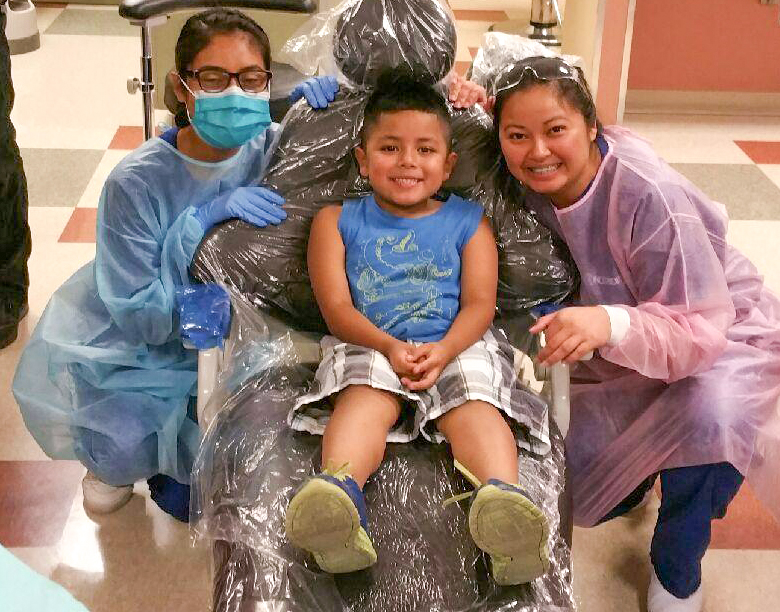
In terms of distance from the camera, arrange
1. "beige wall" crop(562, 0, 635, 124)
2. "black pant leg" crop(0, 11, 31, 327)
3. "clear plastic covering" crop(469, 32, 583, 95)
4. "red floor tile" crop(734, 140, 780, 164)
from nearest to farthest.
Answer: "clear plastic covering" crop(469, 32, 583, 95)
"black pant leg" crop(0, 11, 31, 327)
"beige wall" crop(562, 0, 635, 124)
"red floor tile" crop(734, 140, 780, 164)

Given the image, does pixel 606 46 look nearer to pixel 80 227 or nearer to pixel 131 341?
pixel 80 227

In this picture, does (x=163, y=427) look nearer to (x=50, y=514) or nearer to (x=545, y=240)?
(x=50, y=514)

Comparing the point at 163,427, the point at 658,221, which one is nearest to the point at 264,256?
the point at 163,427

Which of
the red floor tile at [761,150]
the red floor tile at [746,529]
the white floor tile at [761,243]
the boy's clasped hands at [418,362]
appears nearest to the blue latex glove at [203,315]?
the boy's clasped hands at [418,362]

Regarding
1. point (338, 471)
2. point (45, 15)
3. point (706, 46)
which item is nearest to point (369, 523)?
point (338, 471)

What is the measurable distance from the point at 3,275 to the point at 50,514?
30.1 inches

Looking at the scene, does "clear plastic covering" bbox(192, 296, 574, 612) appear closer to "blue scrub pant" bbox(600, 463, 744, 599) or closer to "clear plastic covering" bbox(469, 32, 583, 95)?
"blue scrub pant" bbox(600, 463, 744, 599)

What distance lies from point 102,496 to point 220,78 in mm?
868

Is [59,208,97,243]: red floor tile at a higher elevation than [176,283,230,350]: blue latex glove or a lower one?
lower

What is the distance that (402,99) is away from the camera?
163 cm

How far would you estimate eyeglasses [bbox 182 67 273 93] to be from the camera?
67.5 inches

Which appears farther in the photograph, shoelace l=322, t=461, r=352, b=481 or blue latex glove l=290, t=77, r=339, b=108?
blue latex glove l=290, t=77, r=339, b=108

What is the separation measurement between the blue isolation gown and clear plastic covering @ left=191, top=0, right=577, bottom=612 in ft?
0.30

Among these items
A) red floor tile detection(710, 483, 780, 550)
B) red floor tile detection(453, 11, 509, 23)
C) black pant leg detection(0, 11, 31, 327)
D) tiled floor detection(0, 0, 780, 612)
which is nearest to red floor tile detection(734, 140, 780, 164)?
tiled floor detection(0, 0, 780, 612)
